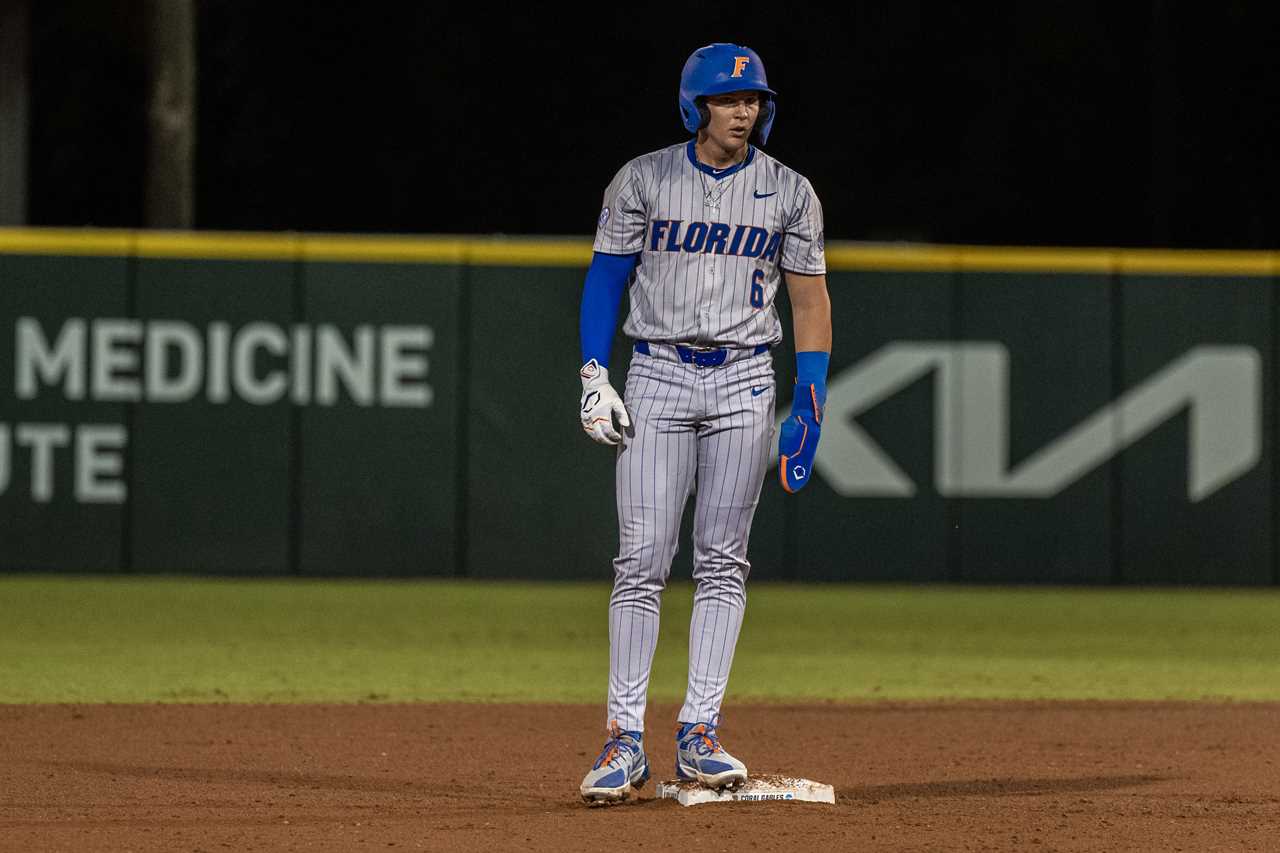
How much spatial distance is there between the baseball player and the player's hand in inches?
4.7

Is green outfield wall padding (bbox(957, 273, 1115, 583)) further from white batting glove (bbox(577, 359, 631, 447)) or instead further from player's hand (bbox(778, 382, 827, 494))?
white batting glove (bbox(577, 359, 631, 447))

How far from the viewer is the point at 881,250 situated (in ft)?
44.0

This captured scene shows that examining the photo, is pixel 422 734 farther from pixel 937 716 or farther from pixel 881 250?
pixel 881 250

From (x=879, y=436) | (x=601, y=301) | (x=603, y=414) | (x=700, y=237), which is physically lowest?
(x=879, y=436)

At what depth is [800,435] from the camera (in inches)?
241

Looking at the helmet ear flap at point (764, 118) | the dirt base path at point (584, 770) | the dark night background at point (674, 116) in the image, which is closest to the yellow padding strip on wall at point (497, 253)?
the dirt base path at point (584, 770)

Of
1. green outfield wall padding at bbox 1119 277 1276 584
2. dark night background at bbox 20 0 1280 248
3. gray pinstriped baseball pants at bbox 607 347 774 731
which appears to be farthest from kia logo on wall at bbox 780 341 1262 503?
dark night background at bbox 20 0 1280 248

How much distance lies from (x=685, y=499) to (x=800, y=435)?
1.31 feet

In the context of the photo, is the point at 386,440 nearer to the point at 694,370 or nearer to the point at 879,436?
the point at 879,436

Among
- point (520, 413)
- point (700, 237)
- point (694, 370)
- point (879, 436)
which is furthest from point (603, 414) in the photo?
point (879, 436)

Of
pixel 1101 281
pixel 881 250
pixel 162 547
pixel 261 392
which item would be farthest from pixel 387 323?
pixel 1101 281

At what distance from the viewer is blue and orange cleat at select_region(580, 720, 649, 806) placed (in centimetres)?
583

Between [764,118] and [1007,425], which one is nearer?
[764,118]

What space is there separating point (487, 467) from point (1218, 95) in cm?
1490
